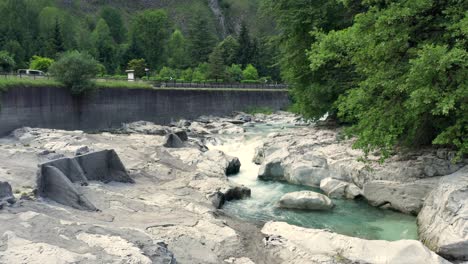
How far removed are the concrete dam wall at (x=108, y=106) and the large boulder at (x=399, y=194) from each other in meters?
22.2

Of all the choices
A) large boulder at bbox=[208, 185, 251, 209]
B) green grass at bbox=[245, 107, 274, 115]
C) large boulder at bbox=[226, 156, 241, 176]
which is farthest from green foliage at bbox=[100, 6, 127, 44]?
large boulder at bbox=[208, 185, 251, 209]

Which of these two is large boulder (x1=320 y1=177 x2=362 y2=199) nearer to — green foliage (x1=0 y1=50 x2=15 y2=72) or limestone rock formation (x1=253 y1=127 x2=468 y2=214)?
limestone rock formation (x1=253 y1=127 x2=468 y2=214)

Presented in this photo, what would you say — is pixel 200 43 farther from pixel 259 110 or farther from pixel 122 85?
pixel 122 85

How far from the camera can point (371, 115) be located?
1481 cm

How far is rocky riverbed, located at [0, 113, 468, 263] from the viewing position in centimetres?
943

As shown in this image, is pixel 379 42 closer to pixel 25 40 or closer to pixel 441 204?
pixel 441 204

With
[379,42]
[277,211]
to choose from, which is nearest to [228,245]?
[277,211]

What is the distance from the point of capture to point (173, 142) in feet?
79.8

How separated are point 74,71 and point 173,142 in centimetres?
1370

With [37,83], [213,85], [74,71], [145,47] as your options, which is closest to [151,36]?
[145,47]

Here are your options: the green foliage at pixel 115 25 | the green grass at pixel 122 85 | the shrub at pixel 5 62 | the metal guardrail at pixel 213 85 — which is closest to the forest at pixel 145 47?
the green foliage at pixel 115 25

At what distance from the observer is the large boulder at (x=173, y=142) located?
23.9 metres

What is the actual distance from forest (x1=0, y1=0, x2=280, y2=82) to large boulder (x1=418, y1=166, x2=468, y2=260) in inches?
1812

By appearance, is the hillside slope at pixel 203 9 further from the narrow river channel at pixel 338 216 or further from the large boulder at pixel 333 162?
the narrow river channel at pixel 338 216
